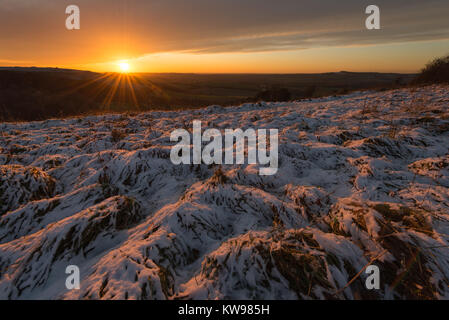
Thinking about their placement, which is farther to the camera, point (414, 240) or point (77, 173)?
point (77, 173)

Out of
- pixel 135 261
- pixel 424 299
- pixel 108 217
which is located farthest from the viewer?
pixel 108 217

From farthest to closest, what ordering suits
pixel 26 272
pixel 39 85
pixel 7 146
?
pixel 39 85 < pixel 7 146 < pixel 26 272

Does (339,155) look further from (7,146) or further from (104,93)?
(104,93)

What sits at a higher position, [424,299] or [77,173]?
[77,173]
